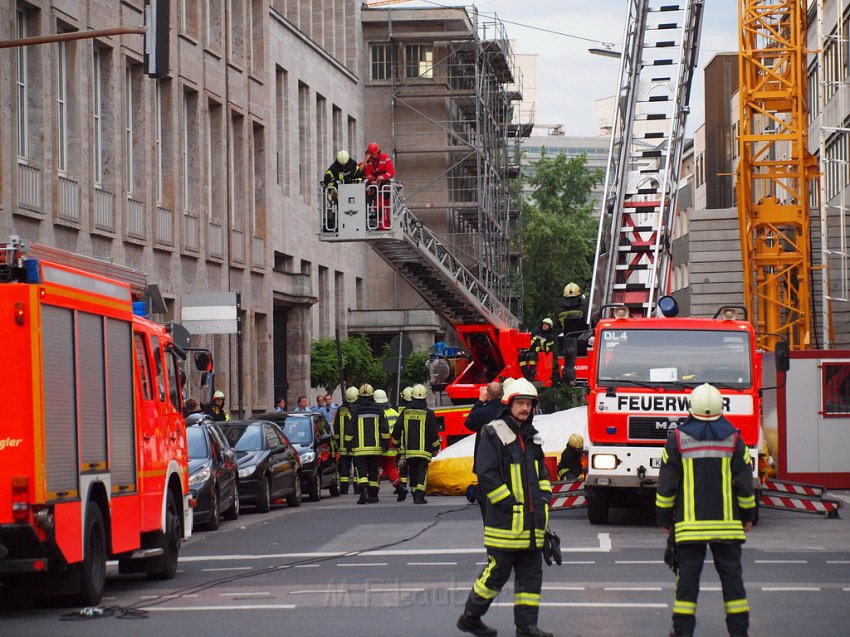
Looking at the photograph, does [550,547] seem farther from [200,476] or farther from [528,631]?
[200,476]

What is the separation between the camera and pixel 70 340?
12742 millimetres

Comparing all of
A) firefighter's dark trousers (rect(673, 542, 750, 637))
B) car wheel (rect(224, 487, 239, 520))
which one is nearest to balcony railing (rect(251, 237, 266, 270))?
car wheel (rect(224, 487, 239, 520))

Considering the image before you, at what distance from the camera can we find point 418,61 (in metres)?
69.4

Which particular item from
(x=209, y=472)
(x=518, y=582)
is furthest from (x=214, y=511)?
(x=518, y=582)

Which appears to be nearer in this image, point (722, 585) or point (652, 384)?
point (722, 585)

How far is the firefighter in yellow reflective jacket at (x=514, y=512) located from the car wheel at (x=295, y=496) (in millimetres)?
16313

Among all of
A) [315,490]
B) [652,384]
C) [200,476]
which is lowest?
[315,490]

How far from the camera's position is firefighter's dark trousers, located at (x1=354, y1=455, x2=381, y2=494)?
26.8 meters

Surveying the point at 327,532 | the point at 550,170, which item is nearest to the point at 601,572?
the point at 327,532

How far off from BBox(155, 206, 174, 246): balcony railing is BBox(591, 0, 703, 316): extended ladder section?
12.5 m

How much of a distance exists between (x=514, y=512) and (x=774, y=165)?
114 feet

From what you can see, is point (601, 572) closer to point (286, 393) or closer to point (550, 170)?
point (286, 393)

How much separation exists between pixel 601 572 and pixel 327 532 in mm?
6082

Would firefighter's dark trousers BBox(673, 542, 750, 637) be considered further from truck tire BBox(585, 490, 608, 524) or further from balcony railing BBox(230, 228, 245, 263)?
balcony railing BBox(230, 228, 245, 263)
